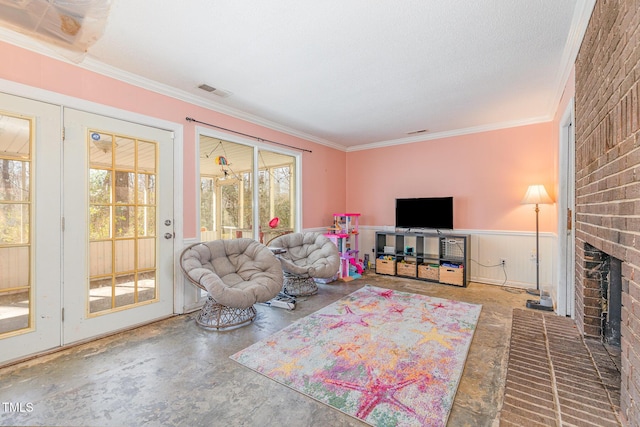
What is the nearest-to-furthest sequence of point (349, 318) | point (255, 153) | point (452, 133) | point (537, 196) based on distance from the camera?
point (349, 318) < point (537, 196) < point (255, 153) < point (452, 133)

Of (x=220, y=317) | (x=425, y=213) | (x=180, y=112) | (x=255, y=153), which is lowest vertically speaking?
(x=220, y=317)

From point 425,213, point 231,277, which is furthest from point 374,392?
point 425,213

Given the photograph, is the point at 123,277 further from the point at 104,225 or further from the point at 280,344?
the point at 280,344

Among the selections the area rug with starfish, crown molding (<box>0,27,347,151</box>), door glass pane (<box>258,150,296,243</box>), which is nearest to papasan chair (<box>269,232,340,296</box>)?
door glass pane (<box>258,150,296,243</box>)

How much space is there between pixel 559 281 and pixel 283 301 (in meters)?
3.08

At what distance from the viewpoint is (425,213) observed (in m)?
4.97

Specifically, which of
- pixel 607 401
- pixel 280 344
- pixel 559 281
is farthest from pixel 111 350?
pixel 559 281

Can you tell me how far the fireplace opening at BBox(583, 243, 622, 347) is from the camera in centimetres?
213

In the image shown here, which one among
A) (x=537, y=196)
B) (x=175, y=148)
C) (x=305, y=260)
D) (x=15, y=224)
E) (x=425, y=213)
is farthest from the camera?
(x=425, y=213)

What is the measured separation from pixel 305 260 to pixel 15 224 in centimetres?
306

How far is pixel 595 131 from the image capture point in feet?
6.26

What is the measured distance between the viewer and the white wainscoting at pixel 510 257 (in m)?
4.13

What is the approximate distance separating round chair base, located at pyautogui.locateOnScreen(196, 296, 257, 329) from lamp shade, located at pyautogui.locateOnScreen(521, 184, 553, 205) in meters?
3.81

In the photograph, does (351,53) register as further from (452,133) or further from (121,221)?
(452,133)
